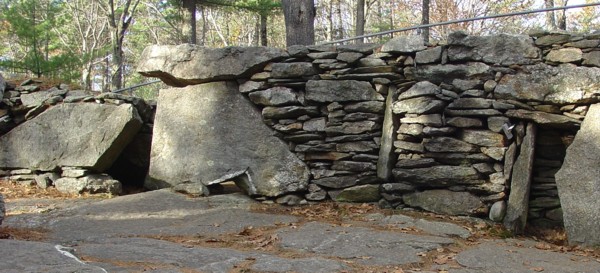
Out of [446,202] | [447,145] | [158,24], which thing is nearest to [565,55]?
[447,145]

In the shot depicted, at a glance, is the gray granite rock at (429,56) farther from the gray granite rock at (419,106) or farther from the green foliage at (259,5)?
the green foliage at (259,5)

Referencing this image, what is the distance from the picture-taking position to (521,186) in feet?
18.1

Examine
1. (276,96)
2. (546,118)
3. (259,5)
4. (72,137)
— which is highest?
(259,5)

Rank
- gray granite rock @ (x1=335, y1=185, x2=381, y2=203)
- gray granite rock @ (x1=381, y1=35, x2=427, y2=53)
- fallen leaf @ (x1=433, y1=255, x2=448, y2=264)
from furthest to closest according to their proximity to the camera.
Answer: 1. gray granite rock @ (x1=335, y1=185, x2=381, y2=203)
2. gray granite rock @ (x1=381, y1=35, x2=427, y2=53)
3. fallen leaf @ (x1=433, y1=255, x2=448, y2=264)

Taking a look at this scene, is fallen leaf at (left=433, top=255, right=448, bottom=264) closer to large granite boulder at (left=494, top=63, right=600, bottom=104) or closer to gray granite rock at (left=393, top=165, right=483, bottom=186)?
gray granite rock at (left=393, top=165, right=483, bottom=186)

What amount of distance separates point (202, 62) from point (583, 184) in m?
4.68

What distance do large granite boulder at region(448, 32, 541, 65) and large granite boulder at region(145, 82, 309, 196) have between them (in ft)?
7.66

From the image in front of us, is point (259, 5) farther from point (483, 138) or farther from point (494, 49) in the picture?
point (483, 138)

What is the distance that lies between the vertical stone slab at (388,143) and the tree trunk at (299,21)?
2.36 metres

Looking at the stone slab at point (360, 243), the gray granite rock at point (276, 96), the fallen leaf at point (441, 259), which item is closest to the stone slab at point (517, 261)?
the fallen leaf at point (441, 259)

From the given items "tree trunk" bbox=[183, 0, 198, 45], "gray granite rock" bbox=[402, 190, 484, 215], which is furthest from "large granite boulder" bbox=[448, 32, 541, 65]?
"tree trunk" bbox=[183, 0, 198, 45]

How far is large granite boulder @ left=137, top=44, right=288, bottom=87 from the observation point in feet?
21.7

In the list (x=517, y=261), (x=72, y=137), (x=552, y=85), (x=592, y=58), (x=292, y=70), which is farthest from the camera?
(x=72, y=137)

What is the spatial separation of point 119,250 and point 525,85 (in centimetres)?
445
